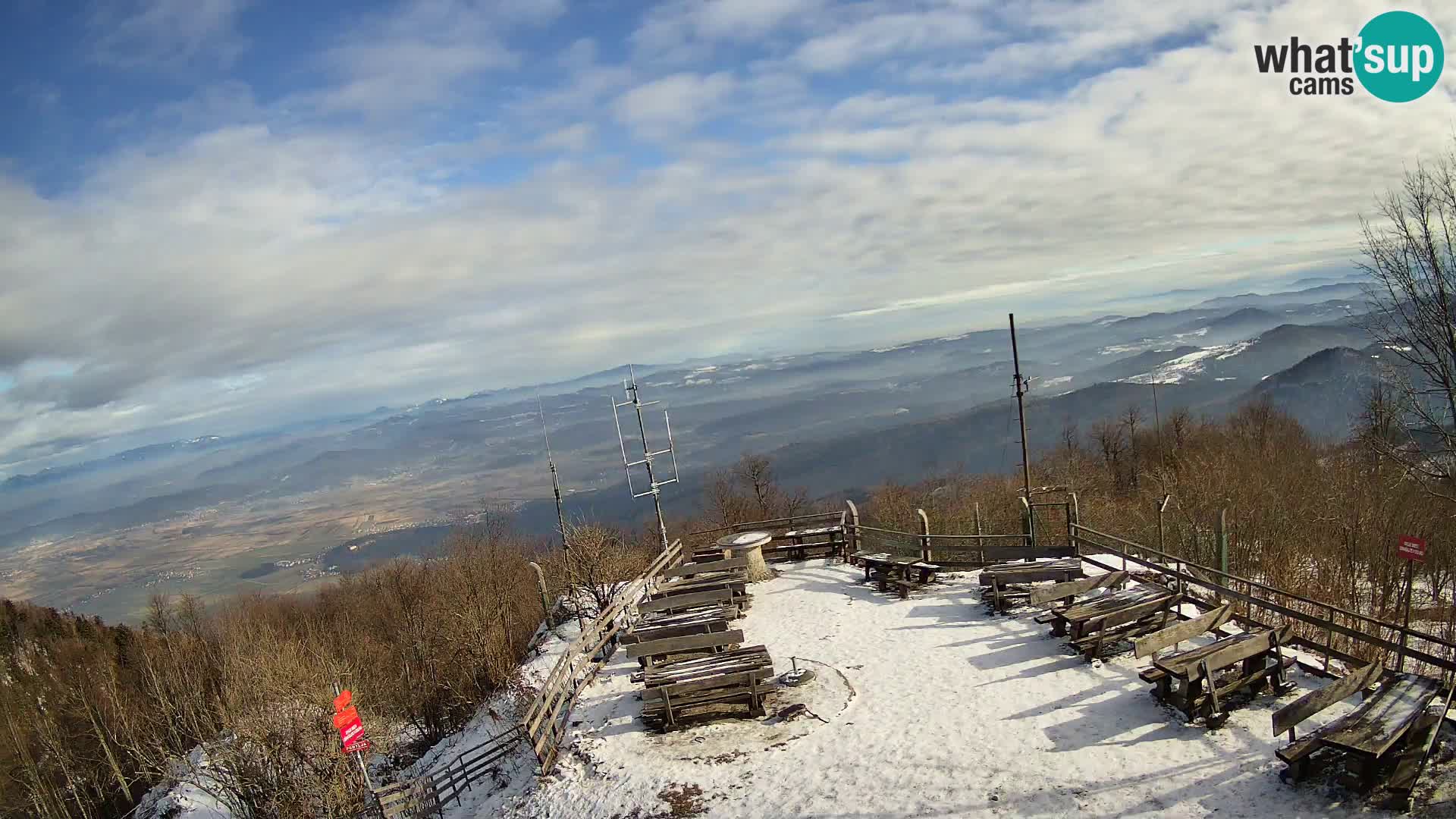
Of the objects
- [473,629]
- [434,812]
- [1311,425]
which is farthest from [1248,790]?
[1311,425]

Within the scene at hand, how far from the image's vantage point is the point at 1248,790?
885 centimetres

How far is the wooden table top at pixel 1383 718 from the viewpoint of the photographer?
810 centimetres

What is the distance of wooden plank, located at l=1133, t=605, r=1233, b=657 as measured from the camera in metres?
11.3

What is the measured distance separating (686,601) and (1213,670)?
11.4m

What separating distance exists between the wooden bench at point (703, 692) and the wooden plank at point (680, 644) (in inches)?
42.0

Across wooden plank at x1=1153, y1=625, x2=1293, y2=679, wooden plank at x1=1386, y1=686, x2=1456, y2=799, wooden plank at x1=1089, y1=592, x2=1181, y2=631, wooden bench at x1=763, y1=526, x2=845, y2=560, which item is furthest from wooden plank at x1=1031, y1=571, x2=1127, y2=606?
wooden bench at x1=763, y1=526, x2=845, y2=560

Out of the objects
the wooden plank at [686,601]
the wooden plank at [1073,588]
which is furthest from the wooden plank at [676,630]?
the wooden plank at [1073,588]

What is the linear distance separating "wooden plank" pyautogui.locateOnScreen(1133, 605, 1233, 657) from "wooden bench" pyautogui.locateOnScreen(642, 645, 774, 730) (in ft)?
21.0

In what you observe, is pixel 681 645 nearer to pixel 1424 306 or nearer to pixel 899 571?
pixel 899 571

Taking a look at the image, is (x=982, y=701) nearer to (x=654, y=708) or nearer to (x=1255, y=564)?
(x=654, y=708)

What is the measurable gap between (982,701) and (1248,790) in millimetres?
4188

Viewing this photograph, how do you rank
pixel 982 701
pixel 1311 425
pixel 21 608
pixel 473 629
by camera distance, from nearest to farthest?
pixel 982 701 < pixel 473 629 < pixel 21 608 < pixel 1311 425

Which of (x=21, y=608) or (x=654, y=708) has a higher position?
(x=654, y=708)

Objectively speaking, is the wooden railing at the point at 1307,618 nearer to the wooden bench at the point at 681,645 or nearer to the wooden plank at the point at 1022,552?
the wooden plank at the point at 1022,552
